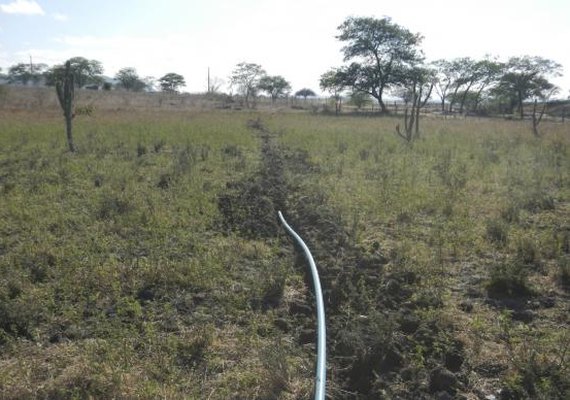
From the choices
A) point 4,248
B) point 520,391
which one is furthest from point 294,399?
point 4,248

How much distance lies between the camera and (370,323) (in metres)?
3.73

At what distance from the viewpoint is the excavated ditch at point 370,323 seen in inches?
124

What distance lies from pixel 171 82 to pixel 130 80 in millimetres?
7663

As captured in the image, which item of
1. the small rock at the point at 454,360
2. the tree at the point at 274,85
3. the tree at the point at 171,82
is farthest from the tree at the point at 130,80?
the small rock at the point at 454,360

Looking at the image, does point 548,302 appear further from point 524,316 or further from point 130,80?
point 130,80

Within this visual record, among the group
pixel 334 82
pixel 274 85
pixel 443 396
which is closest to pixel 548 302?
pixel 443 396

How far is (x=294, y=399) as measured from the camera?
9.86 ft

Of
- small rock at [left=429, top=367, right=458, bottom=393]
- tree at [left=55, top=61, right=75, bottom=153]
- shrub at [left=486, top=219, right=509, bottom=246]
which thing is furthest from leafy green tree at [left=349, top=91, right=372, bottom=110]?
small rock at [left=429, top=367, right=458, bottom=393]

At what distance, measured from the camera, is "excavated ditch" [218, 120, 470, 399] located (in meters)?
3.16

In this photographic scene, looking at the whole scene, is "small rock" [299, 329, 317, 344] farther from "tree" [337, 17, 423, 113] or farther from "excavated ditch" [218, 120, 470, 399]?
"tree" [337, 17, 423, 113]

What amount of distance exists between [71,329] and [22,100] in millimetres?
43466

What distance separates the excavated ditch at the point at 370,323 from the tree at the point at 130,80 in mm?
88502

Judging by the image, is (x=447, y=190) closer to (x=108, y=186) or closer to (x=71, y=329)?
(x=108, y=186)

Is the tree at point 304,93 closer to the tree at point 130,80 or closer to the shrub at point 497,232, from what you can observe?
the tree at point 130,80
